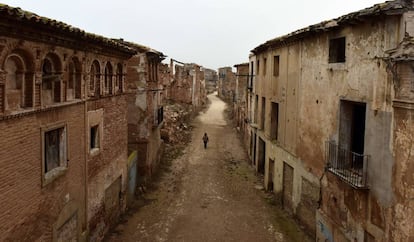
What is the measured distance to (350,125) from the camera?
39.0ft

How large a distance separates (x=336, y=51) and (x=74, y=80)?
8.12m

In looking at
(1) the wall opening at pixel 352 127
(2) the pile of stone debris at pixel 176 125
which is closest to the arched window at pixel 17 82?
(1) the wall opening at pixel 352 127

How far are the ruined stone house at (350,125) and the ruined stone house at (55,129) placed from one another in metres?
7.08

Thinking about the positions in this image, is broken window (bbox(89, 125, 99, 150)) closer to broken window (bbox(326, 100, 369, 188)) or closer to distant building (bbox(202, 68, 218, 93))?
broken window (bbox(326, 100, 369, 188))

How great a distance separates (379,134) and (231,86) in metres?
52.9

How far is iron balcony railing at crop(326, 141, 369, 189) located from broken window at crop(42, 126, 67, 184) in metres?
7.56

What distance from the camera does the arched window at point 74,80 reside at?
1071cm

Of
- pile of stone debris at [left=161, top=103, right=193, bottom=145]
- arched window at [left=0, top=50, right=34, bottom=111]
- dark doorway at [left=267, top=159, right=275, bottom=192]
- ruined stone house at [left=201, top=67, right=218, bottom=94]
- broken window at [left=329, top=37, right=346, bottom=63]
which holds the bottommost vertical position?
dark doorway at [left=267, top=159, right=275, bottom=192]

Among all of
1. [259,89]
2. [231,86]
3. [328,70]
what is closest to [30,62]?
[328,70]

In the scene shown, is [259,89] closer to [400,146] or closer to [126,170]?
[126,170]

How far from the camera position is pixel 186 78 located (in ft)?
149

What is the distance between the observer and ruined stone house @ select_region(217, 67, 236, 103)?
6030 centimetres

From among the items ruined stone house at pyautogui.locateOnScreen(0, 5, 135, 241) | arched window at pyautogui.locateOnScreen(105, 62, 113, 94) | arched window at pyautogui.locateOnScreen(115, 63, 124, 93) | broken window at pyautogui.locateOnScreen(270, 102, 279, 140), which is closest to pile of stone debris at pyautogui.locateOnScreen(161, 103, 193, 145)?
broken window at pyautogui.locateOnScreen(270, 102, 279, 140)

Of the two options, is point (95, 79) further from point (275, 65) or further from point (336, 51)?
point (275, 65)
